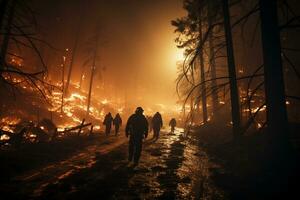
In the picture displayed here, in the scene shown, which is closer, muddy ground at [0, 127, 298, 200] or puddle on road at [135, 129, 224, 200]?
muddy ground at [0, 127, 298, 200]

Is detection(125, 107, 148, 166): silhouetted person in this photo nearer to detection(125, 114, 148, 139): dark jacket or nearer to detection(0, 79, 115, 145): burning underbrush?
detection(125, 114, 148, 139): dark jacket

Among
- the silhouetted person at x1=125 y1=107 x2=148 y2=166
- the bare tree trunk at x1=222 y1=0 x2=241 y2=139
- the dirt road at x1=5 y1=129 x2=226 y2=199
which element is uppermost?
the bare tree trunk at x1=222 y1=0 x2=241 y2=139

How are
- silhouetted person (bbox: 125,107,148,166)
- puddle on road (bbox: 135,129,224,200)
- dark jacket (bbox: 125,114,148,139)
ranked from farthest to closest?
dark jacket (bbox: 125,114,148,139) < silhouetted person (bbox: 125,107,148,166) < puddle on road (bbox: 135,129,224,200)

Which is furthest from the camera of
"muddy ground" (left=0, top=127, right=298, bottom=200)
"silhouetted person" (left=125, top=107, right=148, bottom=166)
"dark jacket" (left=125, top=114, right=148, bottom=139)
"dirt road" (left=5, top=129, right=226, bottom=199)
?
"dark jacket" (left=125, top=114, right=148, bottom=139)

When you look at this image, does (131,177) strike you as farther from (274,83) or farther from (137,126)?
(274,83)

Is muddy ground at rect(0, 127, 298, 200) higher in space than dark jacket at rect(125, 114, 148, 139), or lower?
lower

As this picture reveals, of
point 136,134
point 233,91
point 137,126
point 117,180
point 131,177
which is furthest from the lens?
point 233,91

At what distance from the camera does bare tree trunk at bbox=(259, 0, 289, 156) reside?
6.71 metres

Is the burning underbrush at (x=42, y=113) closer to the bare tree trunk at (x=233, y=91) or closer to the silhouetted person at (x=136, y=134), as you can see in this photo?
the silhouetted person at (x=136, y=134)

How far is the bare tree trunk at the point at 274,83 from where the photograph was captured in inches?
264

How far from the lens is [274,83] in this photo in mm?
6840

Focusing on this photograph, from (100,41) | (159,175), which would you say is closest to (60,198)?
(159,175)

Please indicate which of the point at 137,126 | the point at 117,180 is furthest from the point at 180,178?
the point at 137,126

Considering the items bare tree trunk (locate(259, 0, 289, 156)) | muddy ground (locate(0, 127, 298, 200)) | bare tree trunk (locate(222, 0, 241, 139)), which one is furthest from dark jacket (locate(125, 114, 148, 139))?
bare tree trunk (locate(259, 0, 289, 156))
